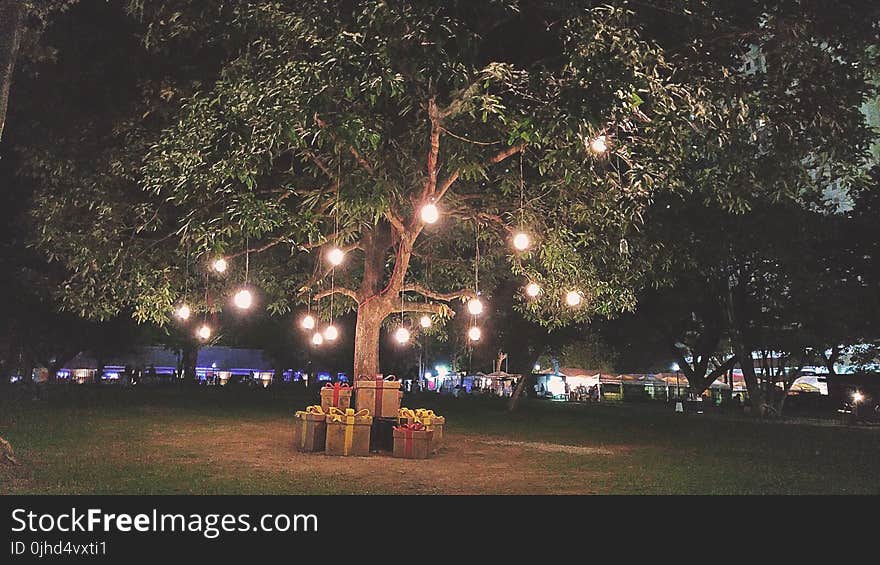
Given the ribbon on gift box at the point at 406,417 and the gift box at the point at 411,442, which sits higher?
the ribbon on gift box at the point at 406,417

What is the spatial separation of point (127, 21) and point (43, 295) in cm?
1012

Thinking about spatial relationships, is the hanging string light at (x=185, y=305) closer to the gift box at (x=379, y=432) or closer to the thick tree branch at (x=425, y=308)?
the thick tree branch at (x=425, y=308)

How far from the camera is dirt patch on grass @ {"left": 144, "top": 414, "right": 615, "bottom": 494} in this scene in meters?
10.0

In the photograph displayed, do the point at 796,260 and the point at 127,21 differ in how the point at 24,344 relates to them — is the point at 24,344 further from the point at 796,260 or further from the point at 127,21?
the point at 796,260

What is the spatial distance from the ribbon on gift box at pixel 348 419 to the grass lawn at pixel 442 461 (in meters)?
0.44

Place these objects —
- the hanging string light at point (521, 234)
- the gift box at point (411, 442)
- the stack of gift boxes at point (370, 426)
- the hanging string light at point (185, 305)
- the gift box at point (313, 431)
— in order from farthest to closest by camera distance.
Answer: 1. the hanging string light at point (185, 305)
2. the gift box at point (313, 431)
3. the stack of gift boxes at point (370, 426)
4. the gift box at point (411, 442)
5. the hanging string light at point (521, 234)

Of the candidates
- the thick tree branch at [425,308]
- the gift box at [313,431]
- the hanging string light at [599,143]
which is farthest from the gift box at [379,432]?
the hanging string light at [599,143]

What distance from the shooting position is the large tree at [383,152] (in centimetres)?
943

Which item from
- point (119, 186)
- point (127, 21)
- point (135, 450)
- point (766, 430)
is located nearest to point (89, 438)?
point (135, 450)

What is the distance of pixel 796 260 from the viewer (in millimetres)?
28375

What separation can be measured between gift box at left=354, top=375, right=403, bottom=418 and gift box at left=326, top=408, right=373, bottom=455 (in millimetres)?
879

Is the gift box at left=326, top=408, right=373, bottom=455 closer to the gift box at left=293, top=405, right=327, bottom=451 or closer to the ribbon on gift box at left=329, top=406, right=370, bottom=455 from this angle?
the ribbon on gift box at left=329, top=406, right=370, bottom=455

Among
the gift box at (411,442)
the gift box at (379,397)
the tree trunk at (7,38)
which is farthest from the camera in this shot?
the gift box at (379,397)

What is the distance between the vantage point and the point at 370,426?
13391 millimetres
